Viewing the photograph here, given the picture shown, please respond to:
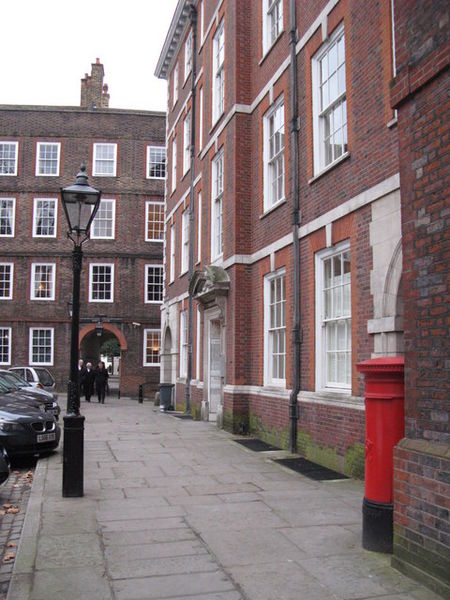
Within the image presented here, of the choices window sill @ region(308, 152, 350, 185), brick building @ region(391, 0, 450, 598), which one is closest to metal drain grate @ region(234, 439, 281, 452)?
window sill @ region(308, 152, 350, 185)

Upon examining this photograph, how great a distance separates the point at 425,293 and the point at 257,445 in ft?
25.6

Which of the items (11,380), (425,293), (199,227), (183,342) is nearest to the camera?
(425,293)

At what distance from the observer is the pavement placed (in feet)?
14.0

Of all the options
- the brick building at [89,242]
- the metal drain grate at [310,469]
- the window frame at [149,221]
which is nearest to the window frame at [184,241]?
the metal drain grate at [310,469]

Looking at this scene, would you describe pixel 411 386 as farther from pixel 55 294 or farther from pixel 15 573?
pixel 55 294

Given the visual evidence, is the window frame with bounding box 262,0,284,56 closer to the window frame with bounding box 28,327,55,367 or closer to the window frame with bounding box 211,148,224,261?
the window frame with bounding box 211,148,224,261

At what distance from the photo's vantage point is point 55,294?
A: 3186 centimetres

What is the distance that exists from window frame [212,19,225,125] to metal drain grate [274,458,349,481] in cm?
945

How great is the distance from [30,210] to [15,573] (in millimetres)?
30235

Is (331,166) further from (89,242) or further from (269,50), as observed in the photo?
(89,242)

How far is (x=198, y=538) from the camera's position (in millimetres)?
5492

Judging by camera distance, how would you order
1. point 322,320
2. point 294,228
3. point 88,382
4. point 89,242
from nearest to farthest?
point 322,320 < point 294,228 < point 88,382 < point 89,242

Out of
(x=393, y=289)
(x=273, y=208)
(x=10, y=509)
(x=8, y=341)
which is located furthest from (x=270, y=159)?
(x=8, y=341)

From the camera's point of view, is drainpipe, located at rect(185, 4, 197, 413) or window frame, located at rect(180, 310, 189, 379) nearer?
drainpipe, located at rect(185, 4, 197, 413)
